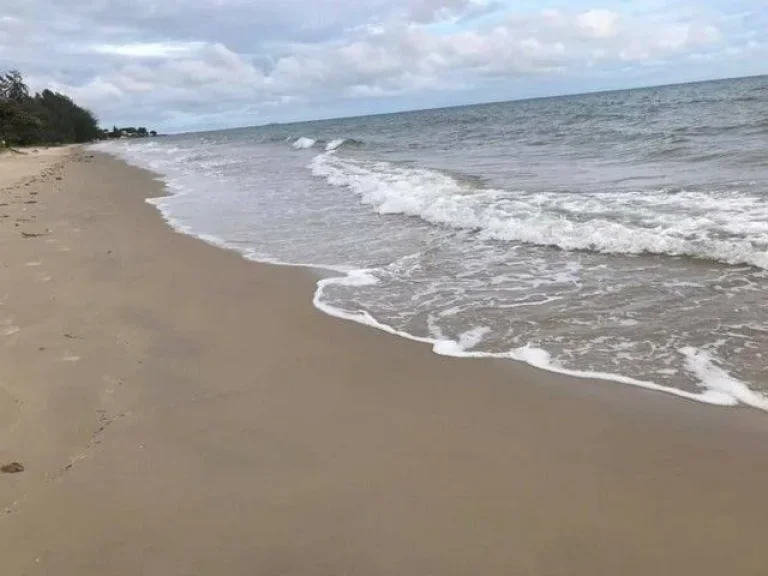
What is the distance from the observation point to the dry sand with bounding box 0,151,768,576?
2.85m

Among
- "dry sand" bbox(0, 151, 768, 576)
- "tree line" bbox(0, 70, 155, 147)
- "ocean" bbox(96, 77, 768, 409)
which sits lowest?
"dry sand" bbox(0, 151, 768, 576)

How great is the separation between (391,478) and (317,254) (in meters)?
5.99

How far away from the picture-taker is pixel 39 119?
66062mm

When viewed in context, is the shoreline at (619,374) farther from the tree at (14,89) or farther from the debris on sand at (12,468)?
the tree at (14,89)

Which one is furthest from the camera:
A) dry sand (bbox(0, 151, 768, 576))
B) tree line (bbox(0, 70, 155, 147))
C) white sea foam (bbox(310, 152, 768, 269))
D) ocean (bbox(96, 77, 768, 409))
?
tree line (bbox(0, 70, 155, 147))

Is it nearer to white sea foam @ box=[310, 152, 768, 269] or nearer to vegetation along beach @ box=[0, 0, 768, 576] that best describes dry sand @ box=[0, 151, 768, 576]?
vegetation along beach @ box=[0, 0, 768, 576]

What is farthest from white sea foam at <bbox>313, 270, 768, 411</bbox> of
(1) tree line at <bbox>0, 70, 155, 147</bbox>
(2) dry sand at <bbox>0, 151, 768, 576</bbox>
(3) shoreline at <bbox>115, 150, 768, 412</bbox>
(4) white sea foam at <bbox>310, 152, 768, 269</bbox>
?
(1) tree line at <bbox>0, 70, 155, 147</bbox>

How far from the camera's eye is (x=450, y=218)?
10.8m

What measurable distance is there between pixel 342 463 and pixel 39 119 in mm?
73945

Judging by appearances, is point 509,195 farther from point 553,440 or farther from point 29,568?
point 29,568

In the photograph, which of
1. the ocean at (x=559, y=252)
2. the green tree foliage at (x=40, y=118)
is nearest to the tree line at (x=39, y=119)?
the green tree foliage at (x=40, y=118)

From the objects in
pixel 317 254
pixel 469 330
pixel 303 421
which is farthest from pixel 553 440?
pixel 317 254

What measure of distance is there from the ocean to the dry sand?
58cm

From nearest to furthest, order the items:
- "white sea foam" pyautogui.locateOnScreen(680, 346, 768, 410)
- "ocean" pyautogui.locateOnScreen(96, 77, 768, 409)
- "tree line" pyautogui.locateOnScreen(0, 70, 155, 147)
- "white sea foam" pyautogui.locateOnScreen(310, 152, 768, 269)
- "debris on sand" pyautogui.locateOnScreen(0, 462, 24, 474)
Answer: "debris on sand" pyautogui.locateOnScreen(0, 462, 24, 474)
"white sea foam" pyautogui.locateOnScreen(680, 346, 768, 410)
"ocean" pyautogui.locateOnScreen(96, 77, 768, 409)
"white sea foam" pyautogui.locateOnScreen(310, 152, 768, 269)
"tree line" pyautogui.locateOnScreen(0, 70, 155, 147)
